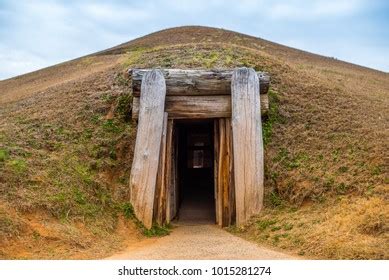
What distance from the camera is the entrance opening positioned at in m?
13.7

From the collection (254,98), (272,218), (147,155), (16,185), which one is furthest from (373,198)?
Answer: (16,185)

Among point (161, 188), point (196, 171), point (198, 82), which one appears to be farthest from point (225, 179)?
point (196, 171)

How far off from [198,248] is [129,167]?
326cm

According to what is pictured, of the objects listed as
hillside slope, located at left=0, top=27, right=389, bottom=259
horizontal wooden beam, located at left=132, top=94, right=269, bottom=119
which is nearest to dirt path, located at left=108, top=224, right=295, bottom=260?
hillside slope, located at left=0, top=27, right=389, bottom=259

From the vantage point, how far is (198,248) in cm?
856

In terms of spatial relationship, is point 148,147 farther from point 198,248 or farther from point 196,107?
point 198,248

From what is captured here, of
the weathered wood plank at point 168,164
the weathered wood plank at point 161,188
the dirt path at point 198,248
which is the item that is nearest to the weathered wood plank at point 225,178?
the dirt path at point 198,248

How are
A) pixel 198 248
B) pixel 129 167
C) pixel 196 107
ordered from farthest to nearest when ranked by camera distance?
pixel 196 107 < pixel 129 167 < pixel 198 248

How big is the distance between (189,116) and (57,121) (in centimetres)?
333

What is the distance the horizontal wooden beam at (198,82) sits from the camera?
11.3 meters

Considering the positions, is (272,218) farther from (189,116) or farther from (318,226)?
(189,116)

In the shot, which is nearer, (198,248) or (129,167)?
(198,248)

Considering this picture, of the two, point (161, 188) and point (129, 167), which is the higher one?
point (129, 167)

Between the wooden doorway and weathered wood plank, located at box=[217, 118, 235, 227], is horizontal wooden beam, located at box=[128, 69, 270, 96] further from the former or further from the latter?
weathered wood plank, located at box=[217, 118, 235, 227]
